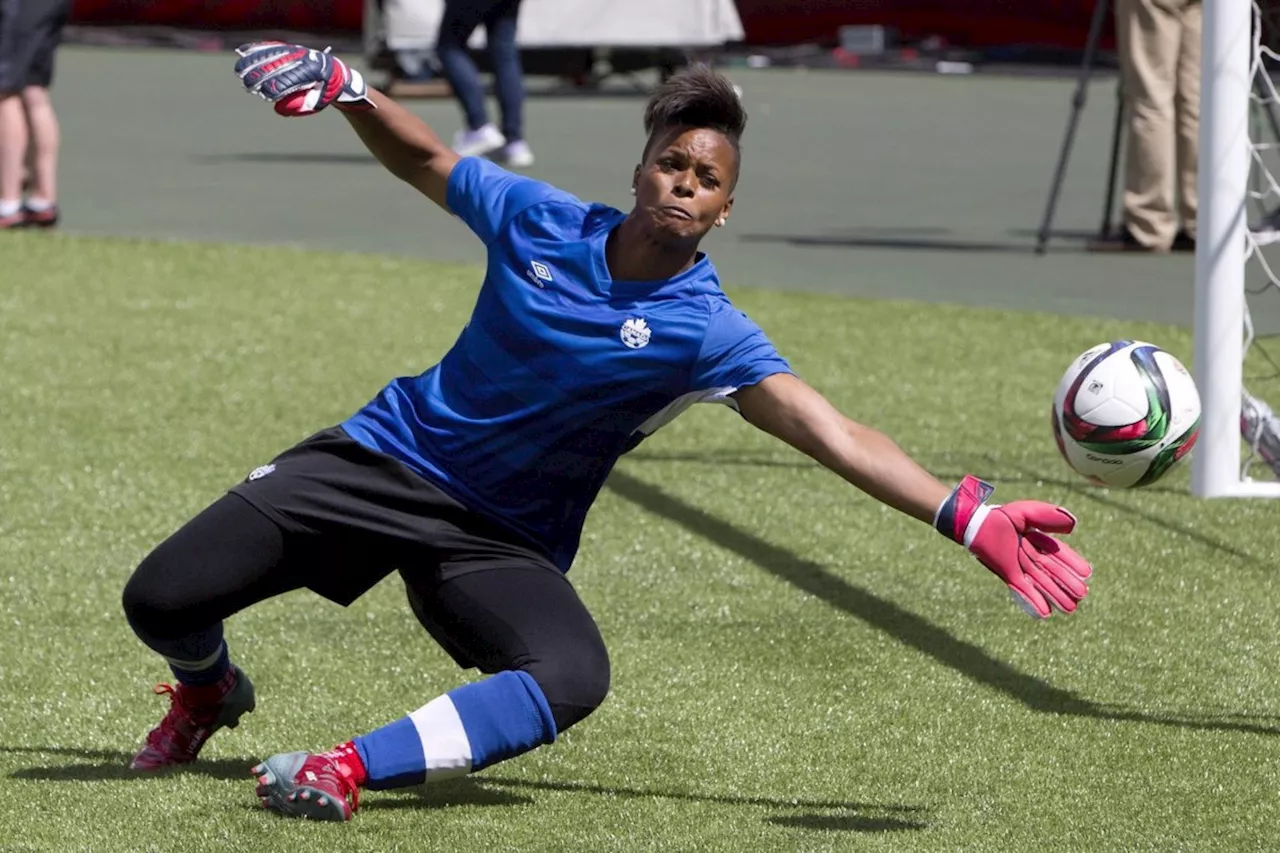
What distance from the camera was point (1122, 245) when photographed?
11.6 meters

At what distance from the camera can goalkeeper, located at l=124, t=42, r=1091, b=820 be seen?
3.91 meters

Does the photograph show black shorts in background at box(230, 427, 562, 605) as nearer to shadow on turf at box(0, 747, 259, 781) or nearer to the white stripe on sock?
the white stripe on sock

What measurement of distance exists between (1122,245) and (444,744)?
842cm

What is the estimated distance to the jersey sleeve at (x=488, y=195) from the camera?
4.30 m

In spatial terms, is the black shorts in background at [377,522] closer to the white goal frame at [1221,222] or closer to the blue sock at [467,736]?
the blue sock at [467,736]

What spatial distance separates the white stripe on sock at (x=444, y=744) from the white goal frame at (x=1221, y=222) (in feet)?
10.9

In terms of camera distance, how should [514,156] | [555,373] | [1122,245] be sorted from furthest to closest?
[514,156]
[1122,245]
[555,373]

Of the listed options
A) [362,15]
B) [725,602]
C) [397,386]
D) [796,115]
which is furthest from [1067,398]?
[362,15]

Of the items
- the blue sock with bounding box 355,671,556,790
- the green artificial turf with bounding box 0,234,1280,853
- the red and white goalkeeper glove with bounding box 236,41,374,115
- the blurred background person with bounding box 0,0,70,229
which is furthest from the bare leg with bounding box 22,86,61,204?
the blue sock with bounding box 355,671,556,790

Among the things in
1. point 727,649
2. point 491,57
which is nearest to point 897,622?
point 727,649

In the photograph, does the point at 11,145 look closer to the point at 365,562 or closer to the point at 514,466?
the point at 365,562

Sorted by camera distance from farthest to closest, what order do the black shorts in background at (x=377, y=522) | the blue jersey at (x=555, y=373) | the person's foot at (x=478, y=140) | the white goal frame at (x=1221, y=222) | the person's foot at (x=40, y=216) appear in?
1. the person's foot at (x=478, y=140)
2. the person's foot at (x=40, y=216)
3. the white goal frame at (x=1221, y=222)
4. the black shorts in background at (x=377, y=522)
5. the blue jersey at (x=555, y=373)

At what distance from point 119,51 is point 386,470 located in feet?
75.9

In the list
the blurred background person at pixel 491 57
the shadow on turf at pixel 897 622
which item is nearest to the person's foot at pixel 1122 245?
the blurred background person at pixel 491 57
